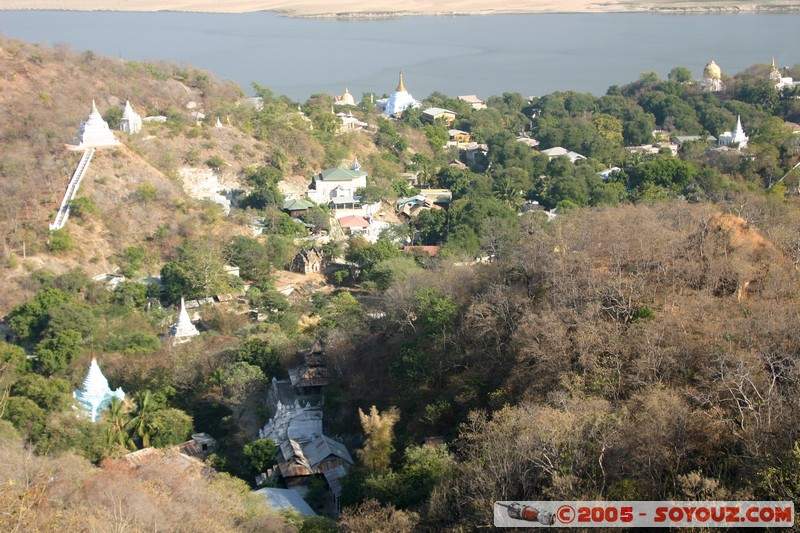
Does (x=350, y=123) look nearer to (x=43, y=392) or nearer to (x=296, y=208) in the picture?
(x=296, y=208)

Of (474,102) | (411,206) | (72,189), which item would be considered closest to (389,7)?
(474,102)

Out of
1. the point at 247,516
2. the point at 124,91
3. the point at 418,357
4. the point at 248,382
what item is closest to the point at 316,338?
the point at 248,382

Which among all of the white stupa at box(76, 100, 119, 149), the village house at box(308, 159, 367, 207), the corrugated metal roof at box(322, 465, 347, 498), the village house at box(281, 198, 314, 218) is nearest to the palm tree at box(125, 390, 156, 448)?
the corrugated metal roof at box(322, 465, 347, 498)

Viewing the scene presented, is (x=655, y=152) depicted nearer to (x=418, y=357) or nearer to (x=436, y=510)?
(x=418, y=357)

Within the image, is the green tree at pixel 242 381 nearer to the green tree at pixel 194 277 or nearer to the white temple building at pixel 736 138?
the green tree at pixel 194 277

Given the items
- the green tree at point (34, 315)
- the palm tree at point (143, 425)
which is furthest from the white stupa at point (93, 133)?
the palm tree at point (143, 425)
